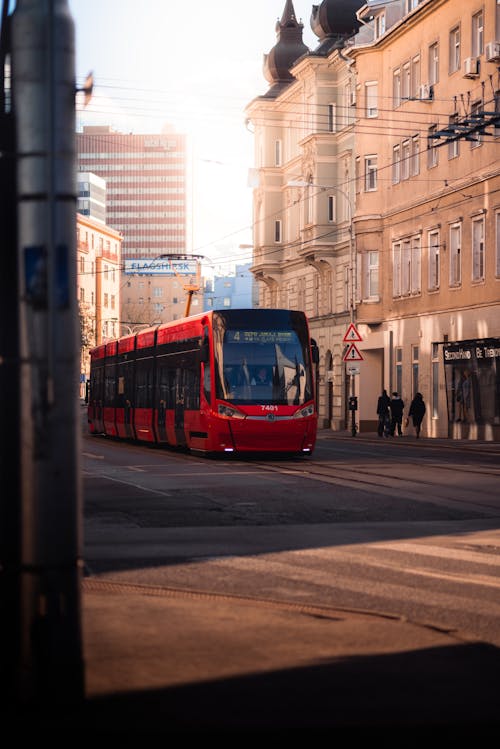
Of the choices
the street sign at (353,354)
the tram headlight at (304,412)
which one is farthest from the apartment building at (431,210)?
the tram headlight at (304,412)

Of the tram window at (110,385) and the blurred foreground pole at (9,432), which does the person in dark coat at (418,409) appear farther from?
the blurred foreground pole at (9,432)

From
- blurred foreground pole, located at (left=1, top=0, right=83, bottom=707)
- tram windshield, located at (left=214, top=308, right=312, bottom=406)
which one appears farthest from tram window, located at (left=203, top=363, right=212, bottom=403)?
blurred foreground pole, located at (left=1, top=0, right=83, bottom=707)

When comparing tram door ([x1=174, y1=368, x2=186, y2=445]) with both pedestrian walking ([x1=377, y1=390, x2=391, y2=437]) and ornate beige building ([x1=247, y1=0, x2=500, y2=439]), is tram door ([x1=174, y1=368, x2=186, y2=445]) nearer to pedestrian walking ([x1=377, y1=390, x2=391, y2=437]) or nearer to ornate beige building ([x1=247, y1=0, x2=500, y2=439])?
ornate beige building ([x1=247, y1=0, x2=500, y2=439])

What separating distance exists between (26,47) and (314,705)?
3.13m

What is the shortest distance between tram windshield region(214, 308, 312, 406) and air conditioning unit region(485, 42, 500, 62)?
19.0 m

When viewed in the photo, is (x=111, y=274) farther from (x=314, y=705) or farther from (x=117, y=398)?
(x=314, y=705)

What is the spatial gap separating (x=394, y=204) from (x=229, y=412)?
30468mm

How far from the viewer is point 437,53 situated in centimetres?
5269

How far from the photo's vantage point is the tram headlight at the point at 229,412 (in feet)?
95.8

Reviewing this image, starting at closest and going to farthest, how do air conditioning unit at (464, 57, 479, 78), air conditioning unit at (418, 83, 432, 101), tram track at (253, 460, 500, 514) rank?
tram track at (253, 460, 500, 514)
air conditioning unit at (464, 57, 479, 78)
air conditioning unit at (418, 83, 432, 101)

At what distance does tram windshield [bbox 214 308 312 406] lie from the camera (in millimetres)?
29297

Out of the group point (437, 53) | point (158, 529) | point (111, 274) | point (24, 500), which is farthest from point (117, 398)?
point (111, 274)

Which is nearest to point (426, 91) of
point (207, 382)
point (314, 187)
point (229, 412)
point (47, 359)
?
point (314, 187)

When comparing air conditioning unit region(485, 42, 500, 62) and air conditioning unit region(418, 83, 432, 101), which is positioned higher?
air conditioning unit region(418, 83, 432, 101)
